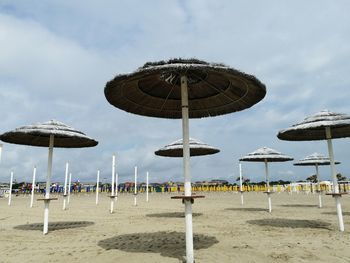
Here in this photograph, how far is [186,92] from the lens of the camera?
5.55 m

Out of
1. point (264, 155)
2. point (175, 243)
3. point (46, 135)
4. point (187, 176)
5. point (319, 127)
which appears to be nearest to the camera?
point (187, 176)

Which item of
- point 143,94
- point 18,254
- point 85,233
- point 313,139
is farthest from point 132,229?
point 313,139

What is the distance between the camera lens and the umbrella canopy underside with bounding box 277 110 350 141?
791 centimetres

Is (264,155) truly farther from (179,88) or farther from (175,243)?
(179,88)

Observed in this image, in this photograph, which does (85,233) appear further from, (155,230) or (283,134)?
(283,134)

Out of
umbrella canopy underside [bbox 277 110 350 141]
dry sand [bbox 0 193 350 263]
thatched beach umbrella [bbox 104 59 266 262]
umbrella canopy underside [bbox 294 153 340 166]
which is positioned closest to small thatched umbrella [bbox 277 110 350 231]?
umbrella canopy underside [bbox 277 110 350 141]

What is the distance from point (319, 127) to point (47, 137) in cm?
786

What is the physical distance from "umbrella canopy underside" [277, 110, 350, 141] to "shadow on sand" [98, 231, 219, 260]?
12.5 ft

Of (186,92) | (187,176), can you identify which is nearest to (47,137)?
(186,92)

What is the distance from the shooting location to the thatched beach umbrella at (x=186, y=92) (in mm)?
4816

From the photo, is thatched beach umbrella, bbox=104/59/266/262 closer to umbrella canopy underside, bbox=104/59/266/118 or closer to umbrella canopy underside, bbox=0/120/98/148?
umbrella canopy underside, bbox=104/59/266/118

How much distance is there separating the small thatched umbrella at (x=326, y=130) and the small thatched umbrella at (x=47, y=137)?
5.88 meters

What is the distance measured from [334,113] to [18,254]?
8243 millimetres

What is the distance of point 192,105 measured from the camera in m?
6.64
